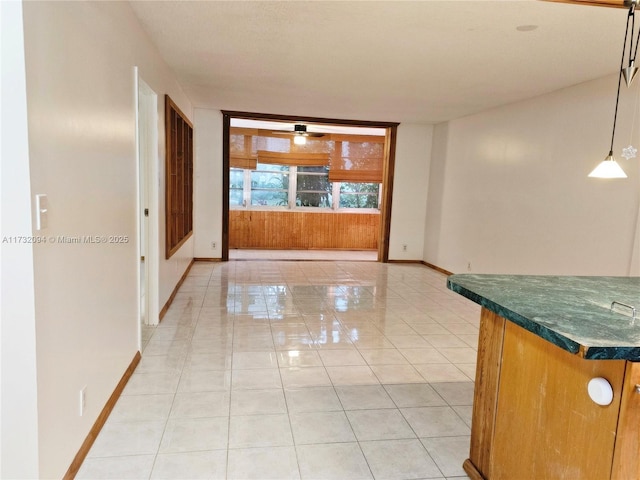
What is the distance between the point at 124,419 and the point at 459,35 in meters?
3.13

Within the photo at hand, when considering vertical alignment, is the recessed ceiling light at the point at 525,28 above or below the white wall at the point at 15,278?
above

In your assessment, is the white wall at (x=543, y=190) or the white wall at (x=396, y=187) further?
the white wall at (x=396, y=187)

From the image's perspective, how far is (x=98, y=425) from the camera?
6.90 feet

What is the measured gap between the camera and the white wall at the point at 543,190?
3.51 metres

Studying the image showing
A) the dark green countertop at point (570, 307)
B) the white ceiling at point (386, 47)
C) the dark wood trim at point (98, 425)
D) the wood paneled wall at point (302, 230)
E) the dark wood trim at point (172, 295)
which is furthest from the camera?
the wood paneled wall at point (302, 230)

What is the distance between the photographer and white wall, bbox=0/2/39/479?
1323 mm

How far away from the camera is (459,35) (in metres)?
2.89

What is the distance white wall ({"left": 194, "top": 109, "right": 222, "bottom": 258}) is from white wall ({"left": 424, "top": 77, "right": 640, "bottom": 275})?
355cm

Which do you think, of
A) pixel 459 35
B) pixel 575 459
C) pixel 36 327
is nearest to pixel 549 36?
pixel 459 35

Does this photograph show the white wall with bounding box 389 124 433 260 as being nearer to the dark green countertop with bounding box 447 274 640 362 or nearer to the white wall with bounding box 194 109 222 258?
the white wall with bounding box 194 109 222 258

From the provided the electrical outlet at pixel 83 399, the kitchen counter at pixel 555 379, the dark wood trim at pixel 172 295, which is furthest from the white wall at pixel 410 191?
the electrical outlet at pixel 83 399

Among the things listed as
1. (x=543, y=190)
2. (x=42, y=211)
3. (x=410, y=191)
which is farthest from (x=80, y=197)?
(x=410, y=191)

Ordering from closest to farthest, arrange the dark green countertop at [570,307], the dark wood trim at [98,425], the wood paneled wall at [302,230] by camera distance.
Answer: the dark green countertop at [570,307]
the dark wood trim at [98,425]
the wood paneled wall at [302,230]

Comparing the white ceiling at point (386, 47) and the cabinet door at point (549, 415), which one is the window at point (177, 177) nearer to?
the white ceiling at point (386, 47)
